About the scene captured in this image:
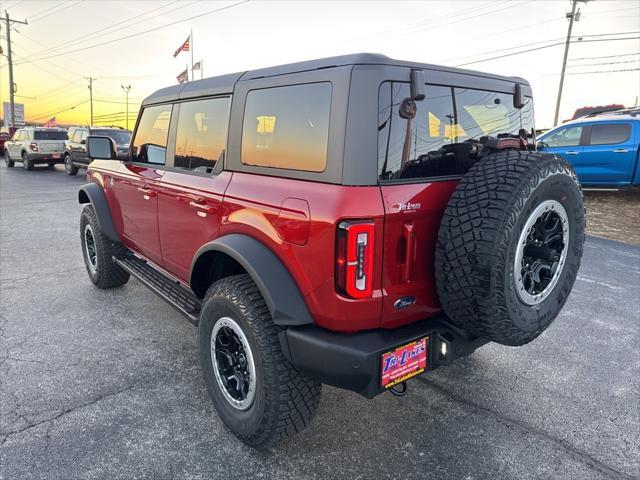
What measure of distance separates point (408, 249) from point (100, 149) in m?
3.51

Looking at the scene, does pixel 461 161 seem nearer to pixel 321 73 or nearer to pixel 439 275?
pixel 439 275

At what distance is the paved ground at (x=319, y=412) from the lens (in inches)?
90.4

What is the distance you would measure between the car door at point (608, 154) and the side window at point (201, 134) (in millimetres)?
9937

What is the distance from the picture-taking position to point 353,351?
197 centimetres

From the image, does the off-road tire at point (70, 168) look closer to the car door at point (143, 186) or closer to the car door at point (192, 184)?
the car door at point (143, 186)

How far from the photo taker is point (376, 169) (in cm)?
202

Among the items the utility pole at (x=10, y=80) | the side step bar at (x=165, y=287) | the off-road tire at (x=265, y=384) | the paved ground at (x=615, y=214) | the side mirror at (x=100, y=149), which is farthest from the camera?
the utility pole at (x=10, y=80)

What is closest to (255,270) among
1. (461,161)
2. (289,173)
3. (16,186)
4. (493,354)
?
(289,173)

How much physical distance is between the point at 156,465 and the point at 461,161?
228 cm

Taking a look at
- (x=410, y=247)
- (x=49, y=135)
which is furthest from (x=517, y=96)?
(x=49, y=135)

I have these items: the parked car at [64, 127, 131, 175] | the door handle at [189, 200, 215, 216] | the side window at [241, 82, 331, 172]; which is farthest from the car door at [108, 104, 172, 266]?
the parked car at [64, 127, 131, 175]

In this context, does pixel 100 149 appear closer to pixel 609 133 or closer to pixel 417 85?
pixel 417 85

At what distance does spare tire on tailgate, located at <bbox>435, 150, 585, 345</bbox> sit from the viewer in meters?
1.97

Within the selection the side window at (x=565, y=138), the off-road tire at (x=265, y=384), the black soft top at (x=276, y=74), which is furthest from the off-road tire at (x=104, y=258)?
Result: the side window at (x=565, y=138)
